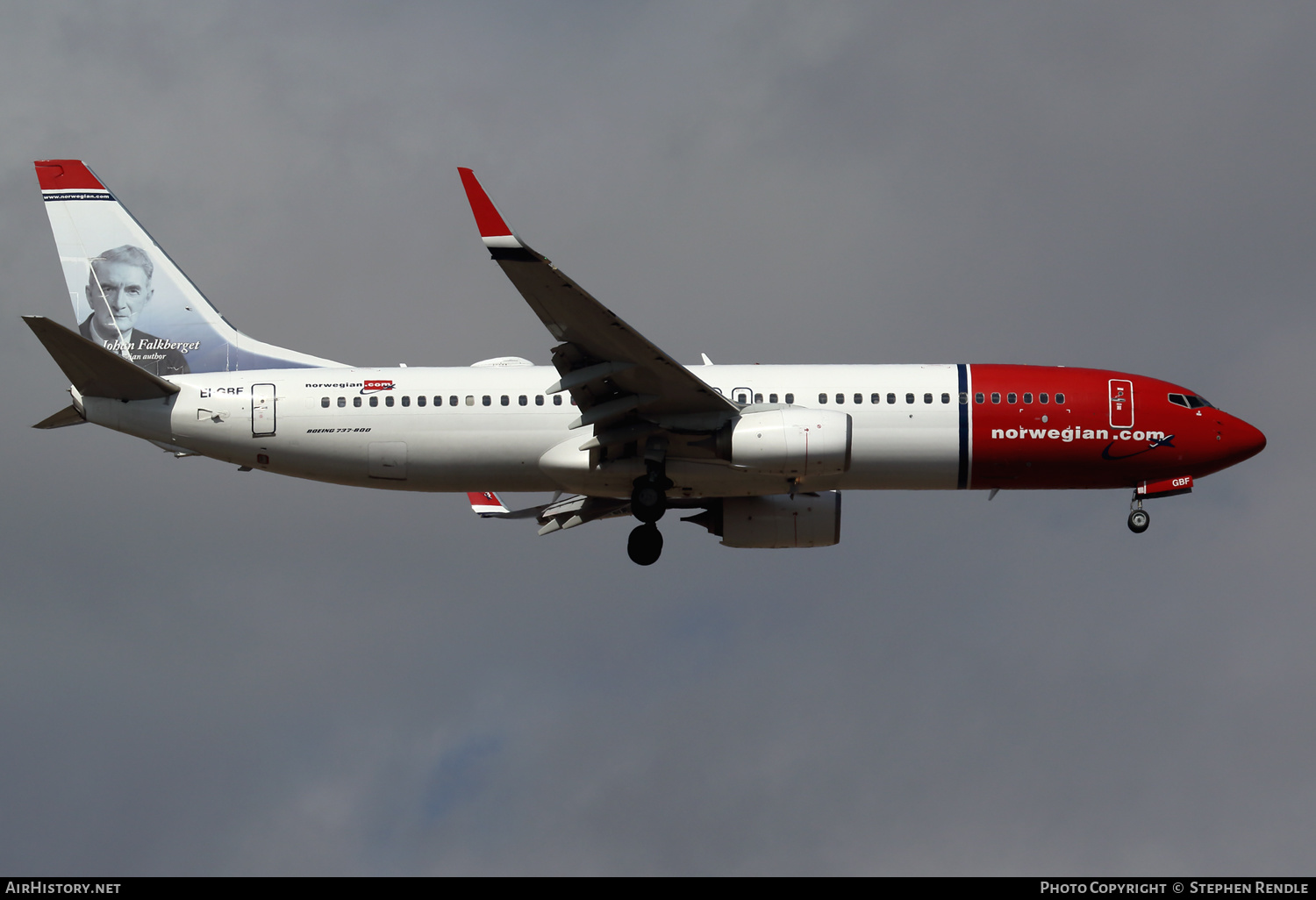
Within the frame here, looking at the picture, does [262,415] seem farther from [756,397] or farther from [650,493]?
[756,397]

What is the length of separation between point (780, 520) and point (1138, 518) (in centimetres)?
919

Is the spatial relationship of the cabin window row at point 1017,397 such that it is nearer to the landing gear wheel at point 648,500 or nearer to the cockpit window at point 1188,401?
the cockpit window at point 1188,401

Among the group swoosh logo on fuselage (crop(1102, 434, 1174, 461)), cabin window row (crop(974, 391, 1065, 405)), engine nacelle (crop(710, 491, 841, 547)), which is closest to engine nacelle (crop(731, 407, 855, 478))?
cabin window row (crop(974, 391, 1065, 405))

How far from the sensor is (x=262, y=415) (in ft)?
134

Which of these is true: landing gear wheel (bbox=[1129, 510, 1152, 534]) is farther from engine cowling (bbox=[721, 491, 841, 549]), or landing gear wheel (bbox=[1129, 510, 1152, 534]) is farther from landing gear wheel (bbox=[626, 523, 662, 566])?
landing gear wheel (bbox=[626, 523, 662, 566])

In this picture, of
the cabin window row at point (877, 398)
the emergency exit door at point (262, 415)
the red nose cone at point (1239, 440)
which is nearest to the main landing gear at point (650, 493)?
the cabin window row at point (877, 398)

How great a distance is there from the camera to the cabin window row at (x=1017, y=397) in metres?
41.2
